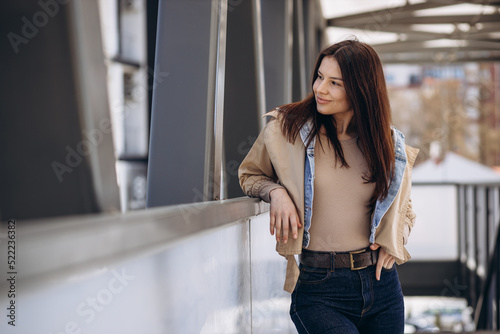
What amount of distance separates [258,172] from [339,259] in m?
0.32

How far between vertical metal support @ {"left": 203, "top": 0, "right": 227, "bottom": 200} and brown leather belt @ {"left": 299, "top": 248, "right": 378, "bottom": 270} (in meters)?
0.37

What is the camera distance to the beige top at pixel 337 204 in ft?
5.65

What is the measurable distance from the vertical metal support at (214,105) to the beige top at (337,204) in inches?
12.7

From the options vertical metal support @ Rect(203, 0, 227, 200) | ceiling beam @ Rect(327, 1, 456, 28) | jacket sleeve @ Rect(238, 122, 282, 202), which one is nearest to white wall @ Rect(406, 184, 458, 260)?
ceiling beam @ Rect(327, 1, 456, 28)

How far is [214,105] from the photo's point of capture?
1.93 meters

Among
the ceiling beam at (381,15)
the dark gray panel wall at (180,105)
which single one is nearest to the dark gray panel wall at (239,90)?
the dark gray panel wall at (180,105)

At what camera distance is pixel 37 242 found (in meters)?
0.67

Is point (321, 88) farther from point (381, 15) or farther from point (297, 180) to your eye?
point (381, 15)

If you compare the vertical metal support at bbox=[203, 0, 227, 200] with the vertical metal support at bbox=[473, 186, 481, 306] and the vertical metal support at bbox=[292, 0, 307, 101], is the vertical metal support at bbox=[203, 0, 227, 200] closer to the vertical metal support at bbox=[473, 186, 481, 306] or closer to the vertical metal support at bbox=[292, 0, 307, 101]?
the vertical metal support at bbox=[292, 0, 307, 101]

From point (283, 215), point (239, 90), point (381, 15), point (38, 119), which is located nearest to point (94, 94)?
point (38, 119)

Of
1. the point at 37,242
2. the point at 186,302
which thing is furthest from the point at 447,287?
the point at 37,242

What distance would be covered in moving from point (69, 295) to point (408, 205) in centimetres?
129

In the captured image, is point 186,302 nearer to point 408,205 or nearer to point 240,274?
point 240,274

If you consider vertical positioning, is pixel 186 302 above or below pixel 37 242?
below
